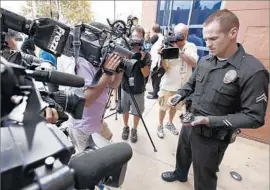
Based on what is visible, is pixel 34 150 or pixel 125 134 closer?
pixel 34 150

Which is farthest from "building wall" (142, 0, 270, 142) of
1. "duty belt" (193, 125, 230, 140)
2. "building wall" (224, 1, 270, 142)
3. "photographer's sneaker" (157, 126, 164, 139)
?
"duty belt" (193, 125, 230, 140)

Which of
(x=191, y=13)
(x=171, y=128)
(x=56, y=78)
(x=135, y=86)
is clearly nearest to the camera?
(x=56, y=78)

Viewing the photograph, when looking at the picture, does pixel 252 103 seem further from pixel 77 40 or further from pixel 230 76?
pixel 77 40

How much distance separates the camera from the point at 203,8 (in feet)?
12.3

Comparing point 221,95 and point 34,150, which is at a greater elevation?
point 34,150

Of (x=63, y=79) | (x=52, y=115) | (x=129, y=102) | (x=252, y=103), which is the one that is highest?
(x=63, y=79)

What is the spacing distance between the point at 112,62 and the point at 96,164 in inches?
29.8

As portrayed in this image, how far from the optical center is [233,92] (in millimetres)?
1203

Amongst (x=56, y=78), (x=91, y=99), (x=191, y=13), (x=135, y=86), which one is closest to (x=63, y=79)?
(x=56, y=78)

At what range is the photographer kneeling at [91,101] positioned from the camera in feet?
3.66

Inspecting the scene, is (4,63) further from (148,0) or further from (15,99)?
(148,0)

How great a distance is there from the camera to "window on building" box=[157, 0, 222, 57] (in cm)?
363

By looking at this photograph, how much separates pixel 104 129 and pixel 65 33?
38.3 inches

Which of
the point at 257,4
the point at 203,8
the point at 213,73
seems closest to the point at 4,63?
the point at 213,73
